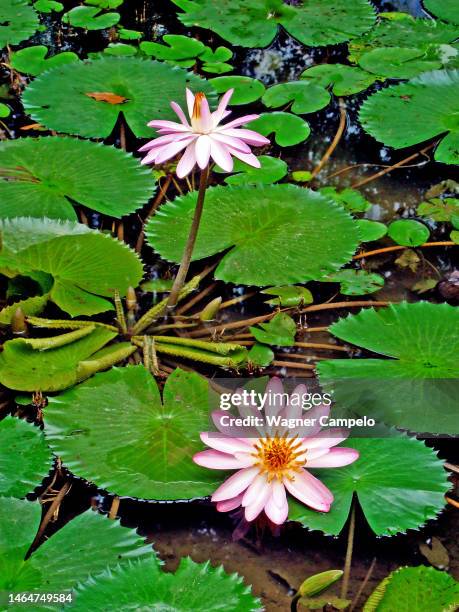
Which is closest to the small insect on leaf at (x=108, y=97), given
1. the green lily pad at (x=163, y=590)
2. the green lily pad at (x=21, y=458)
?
the green lily pad at (x=21, y=458)

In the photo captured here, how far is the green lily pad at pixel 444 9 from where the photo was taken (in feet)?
14.2

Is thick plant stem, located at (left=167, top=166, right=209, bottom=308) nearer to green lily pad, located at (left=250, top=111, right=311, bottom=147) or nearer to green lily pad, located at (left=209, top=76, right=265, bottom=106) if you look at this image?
green lily pad, located at (left=250, top=111, right=311, bottom=147)

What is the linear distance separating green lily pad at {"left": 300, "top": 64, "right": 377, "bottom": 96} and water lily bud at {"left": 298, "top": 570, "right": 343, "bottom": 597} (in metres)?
2.69

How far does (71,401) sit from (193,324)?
1.76 feet

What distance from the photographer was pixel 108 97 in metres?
3.49

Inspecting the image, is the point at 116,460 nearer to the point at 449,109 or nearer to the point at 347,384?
the point at 347,384

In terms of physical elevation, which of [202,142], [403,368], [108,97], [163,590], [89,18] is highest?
[89,18]

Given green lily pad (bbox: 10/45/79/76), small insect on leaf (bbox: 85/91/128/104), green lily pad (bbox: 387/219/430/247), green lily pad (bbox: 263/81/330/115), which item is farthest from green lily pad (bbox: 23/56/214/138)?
green lily pad (bbox: 387/219/430/247)

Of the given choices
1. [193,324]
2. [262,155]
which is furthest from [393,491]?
[262,155]

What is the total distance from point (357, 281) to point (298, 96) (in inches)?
52.1

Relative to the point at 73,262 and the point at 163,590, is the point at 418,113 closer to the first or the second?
the point at 73,262

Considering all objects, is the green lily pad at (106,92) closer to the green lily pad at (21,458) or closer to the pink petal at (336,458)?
the green lily pad at (21,458)

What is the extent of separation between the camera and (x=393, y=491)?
1.89m

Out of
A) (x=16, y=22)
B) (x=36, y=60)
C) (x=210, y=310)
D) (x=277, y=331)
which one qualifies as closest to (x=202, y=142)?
(x=210, y=310)
